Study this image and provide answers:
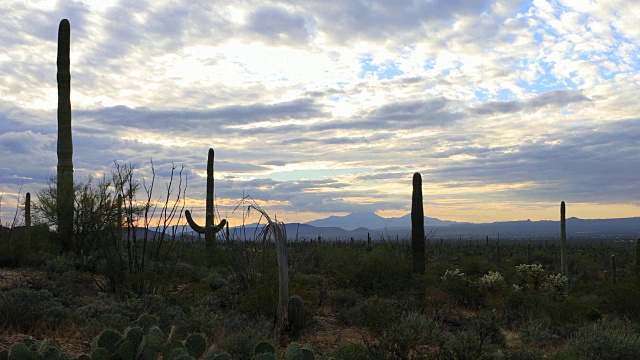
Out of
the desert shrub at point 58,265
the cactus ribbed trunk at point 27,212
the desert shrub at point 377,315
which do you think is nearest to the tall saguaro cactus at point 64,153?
the desert shrub at point 58,265

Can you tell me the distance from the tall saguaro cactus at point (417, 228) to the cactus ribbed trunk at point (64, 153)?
35.3ft

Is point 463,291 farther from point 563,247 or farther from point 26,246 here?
point 26,246

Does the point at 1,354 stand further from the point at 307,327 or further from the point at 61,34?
the point at 61,34

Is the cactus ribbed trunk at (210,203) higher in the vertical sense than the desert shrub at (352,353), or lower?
higher

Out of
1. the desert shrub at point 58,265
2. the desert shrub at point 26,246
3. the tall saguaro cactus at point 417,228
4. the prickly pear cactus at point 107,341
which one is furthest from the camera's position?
the tall saguaro cactus at point 417,228

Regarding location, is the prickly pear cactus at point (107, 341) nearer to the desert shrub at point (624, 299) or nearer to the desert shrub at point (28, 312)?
the desert shrub at point (28, 312)

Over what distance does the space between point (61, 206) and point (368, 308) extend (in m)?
10.7

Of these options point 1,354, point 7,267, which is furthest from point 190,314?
point 7,267

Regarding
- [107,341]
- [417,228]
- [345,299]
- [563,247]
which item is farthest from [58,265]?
[563,247]

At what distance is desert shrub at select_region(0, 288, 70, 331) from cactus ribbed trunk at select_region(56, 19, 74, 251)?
8374 mm

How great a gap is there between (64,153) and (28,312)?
33.6ft

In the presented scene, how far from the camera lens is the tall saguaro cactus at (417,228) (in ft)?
61.0

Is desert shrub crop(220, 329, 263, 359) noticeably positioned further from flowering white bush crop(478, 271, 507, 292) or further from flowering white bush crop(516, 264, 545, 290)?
flowering white bush crop(516, 264, 545, 290)

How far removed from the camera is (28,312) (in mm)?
8312
